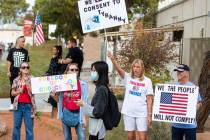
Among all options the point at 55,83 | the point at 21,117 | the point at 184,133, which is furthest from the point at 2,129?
the point at 184,133

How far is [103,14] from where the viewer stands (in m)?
10.8

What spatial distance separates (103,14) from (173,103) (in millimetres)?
3105

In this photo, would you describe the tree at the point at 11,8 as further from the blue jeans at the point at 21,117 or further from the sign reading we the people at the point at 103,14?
the blue jeans at the point at 21,117

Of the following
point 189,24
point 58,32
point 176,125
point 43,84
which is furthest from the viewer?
point 58,32

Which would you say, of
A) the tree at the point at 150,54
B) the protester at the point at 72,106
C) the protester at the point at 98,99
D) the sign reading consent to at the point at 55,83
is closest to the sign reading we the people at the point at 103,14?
the sign reading consent to at the point at 55,83

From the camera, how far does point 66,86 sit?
8750 mm

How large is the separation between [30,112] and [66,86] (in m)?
1.38

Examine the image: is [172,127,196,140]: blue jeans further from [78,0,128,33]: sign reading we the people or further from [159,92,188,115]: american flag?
[78,0,128,33]: sign reading we the people

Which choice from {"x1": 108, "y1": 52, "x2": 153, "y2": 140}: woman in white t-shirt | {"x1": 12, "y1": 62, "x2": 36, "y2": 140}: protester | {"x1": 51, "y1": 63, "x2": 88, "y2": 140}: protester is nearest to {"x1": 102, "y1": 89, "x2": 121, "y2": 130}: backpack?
{"x1": 108, "y1": 52, "x2": 153, "y2": 140}: woman in white t-shirt

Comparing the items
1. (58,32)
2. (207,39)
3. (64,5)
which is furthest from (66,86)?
(58,32)

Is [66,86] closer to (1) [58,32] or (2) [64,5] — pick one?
(2) [64,5]

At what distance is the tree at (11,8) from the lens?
7700 centimetres

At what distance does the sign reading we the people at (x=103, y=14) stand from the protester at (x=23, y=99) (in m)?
1.86

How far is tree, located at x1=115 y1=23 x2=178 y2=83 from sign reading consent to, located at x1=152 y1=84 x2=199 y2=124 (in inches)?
376
